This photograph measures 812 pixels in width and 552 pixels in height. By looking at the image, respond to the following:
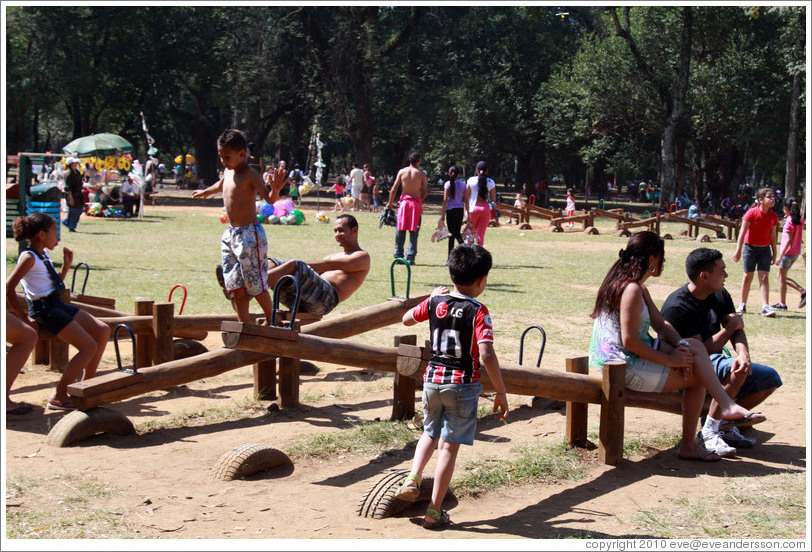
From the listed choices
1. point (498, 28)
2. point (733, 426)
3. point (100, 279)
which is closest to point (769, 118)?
point (498, 28)

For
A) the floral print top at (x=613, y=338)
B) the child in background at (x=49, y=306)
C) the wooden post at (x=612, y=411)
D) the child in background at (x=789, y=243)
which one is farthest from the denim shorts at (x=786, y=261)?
the child in background at (x=49, y=306)

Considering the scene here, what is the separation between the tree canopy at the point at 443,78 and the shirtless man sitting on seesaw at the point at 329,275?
3150 cm

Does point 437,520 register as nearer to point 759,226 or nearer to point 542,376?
point 542,376

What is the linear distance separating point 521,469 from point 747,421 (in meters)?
1.61

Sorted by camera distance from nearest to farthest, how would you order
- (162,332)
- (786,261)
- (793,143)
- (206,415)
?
(206,415), (162,332), (786,261), (793,143)

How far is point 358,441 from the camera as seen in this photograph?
605 centimetres

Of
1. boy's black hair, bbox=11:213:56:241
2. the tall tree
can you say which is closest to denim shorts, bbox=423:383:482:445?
boy's black hair, bbox=11:213:56:241

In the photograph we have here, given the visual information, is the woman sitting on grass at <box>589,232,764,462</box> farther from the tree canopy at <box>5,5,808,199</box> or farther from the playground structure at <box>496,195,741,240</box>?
the tree canopy at <box>5,5,808,199</box>

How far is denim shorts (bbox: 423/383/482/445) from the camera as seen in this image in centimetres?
455

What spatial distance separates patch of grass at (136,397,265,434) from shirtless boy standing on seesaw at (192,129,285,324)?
75cm

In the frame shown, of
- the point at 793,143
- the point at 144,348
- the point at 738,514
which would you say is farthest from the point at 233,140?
the point at 793,143

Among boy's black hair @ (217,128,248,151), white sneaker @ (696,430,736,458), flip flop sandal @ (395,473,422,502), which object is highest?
boy's black hair @ (217,128,248,151)

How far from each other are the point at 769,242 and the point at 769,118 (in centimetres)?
2847

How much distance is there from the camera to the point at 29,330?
6.23m
